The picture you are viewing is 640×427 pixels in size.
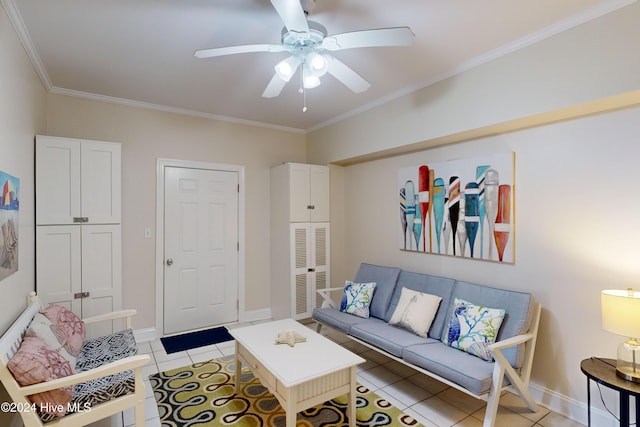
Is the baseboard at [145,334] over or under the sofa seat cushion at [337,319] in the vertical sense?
under

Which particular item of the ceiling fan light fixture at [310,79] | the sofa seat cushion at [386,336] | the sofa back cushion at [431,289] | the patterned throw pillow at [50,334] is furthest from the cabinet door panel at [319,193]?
the patterned throw pillow at [50,334]

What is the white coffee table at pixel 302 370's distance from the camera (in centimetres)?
189

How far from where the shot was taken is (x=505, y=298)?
96.3 inches

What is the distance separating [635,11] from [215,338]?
4.28 metres

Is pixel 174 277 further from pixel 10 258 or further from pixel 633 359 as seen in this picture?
pixel 633 359

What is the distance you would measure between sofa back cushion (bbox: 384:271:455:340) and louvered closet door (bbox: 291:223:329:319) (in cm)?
119

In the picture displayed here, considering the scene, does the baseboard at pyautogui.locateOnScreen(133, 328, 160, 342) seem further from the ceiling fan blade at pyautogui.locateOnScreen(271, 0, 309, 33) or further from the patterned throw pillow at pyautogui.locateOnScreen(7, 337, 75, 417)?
the ceiling fan blade at pyautogui.locateOnScreen(271, 0, 309, 33)

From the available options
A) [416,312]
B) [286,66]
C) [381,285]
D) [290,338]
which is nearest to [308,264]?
[381,285]

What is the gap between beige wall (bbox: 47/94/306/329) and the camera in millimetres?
3328

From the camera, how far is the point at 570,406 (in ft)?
7.34

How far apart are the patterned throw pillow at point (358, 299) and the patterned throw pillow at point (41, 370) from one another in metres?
2.28

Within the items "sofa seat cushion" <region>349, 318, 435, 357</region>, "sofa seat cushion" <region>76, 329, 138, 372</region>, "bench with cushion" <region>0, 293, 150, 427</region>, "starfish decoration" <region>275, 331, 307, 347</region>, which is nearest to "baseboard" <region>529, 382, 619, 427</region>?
"sofa seat cushion" <region>349, 318, 435, 357</region>

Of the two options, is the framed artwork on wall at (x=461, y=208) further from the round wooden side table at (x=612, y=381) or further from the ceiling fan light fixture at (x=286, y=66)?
the ceiling fan light fixture at (x=286, y=66)

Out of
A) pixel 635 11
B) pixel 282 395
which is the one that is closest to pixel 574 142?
pixel 635 11
